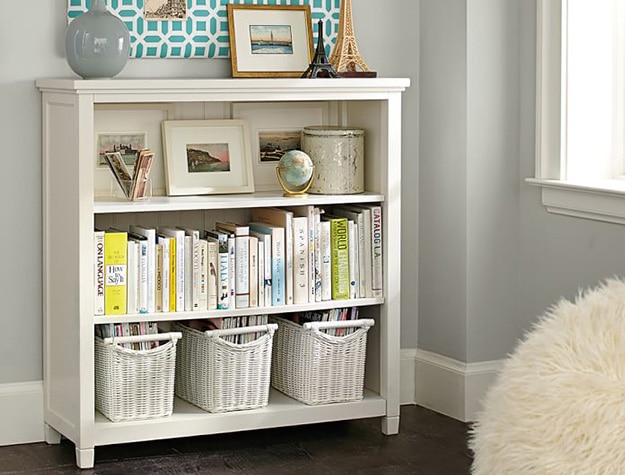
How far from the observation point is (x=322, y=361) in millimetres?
3465

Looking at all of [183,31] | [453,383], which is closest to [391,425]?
[453,383]

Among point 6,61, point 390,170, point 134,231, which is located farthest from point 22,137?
point 390,170

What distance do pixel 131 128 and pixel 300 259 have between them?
0.67 meters

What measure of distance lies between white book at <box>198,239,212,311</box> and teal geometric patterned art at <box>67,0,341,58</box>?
25.3 inches

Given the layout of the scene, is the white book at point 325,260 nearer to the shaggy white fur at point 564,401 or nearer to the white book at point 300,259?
the white book at point 300,259

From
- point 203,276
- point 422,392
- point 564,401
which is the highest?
point 203,276

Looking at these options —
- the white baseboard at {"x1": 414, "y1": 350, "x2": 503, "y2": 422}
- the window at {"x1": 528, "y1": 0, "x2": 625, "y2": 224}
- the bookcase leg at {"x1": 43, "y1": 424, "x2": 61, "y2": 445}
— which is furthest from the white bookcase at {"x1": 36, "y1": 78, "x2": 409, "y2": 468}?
the window at {"x1": 528, "y1": 0, "x2": 625, "y2": 224}

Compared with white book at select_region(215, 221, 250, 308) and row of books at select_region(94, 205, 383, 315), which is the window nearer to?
row of books at select_region(94, 205, 383, 315)

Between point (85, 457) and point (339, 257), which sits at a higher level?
point (339, 257)

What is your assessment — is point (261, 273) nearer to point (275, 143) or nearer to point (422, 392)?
point (275, 143)

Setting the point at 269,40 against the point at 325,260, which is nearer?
the point at 325,260

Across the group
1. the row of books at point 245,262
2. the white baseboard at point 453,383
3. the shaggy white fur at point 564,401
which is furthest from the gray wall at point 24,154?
the shaggy white fur at point 564,401

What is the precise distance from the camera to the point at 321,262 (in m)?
3.47

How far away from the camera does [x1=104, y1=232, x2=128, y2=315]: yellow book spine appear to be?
3.21m
